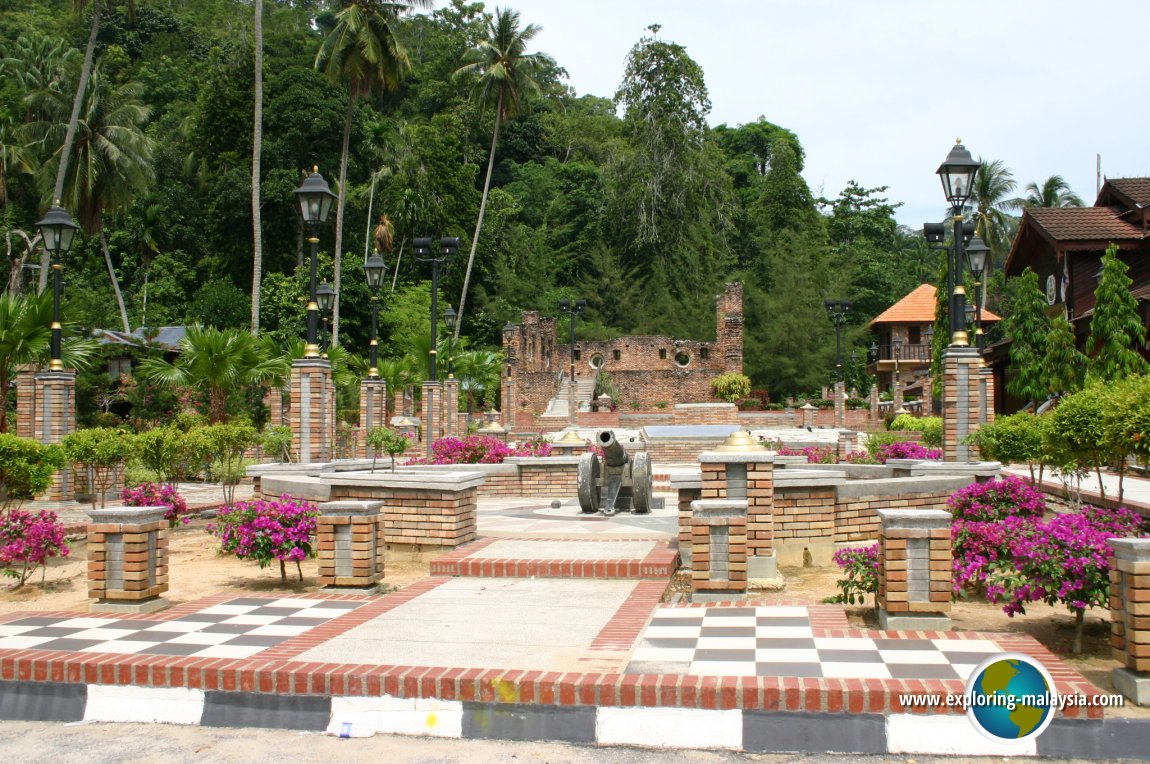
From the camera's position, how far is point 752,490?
8016mm

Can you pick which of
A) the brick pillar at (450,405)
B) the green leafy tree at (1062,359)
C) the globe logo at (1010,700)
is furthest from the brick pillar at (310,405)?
the green leafy tree at (1062,359)

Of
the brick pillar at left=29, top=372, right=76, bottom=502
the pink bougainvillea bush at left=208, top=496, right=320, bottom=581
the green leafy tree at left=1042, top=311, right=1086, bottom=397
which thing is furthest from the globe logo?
the green leafy tree at left=1042, top=311, right=1086, bottom=397

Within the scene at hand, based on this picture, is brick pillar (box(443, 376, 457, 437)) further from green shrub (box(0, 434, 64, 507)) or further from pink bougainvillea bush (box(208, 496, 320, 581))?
pink bougainvillea bush (box(208, 496, 320, 581))

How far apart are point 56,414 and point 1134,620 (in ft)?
57.9

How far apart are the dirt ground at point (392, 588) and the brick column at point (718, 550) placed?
0.56 m

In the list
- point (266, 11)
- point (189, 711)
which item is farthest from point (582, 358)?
point (189, 711)

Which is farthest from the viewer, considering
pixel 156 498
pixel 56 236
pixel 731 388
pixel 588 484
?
pixel 731 388

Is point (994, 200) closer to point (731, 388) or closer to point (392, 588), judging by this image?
point (731, 388)

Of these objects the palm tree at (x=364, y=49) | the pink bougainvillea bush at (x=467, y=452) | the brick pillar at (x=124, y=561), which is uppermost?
the palm tree at (x=364, y=49)

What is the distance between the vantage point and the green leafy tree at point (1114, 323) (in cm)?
2202

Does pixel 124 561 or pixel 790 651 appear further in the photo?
pixel 124 561

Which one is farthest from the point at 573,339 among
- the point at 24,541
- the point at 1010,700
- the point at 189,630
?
the point at 1010,700

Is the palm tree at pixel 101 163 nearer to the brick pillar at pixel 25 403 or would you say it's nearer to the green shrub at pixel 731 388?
the brick pillar at pixel 25 403

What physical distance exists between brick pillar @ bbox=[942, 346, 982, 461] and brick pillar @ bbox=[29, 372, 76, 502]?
14.9 meters
